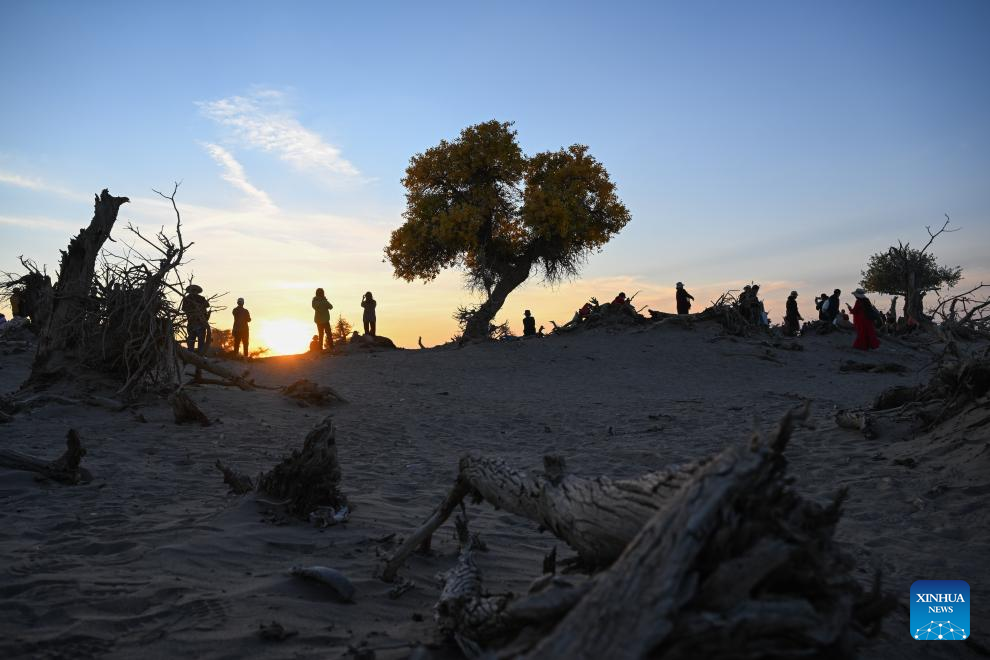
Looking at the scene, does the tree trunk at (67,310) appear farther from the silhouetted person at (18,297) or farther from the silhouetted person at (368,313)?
the silhouetted person at (368,313)

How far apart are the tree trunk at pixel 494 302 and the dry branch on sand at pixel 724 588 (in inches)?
857

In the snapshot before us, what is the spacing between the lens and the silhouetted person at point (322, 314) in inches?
805

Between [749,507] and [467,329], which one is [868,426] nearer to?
[749,507]

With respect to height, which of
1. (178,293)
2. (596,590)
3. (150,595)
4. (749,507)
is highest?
(178,293)

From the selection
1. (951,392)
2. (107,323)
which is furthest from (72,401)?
(951,392)

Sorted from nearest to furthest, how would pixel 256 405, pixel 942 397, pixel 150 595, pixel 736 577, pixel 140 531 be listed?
1. pixel 736 577
2. pixel 150 595
3. pixel 140 531
4. pixel 942 397
5. pixel 256 405

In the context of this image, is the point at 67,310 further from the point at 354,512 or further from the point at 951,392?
the point at 951,392

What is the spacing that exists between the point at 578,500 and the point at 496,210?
22.2 metres

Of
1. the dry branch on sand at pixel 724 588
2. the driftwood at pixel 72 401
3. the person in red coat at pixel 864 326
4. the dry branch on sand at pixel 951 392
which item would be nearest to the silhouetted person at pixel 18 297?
the driftwood at pixel 72 401

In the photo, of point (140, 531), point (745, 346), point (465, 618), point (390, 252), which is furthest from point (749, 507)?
point (390, 252)

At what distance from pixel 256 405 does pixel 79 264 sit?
3.35 m

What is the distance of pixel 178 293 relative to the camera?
30.7 ft

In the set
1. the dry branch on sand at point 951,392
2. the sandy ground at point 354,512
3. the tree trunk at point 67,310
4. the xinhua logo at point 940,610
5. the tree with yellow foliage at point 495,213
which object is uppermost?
the tree with yellow foliage at point 495,213

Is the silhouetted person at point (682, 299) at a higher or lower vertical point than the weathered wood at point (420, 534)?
higher
